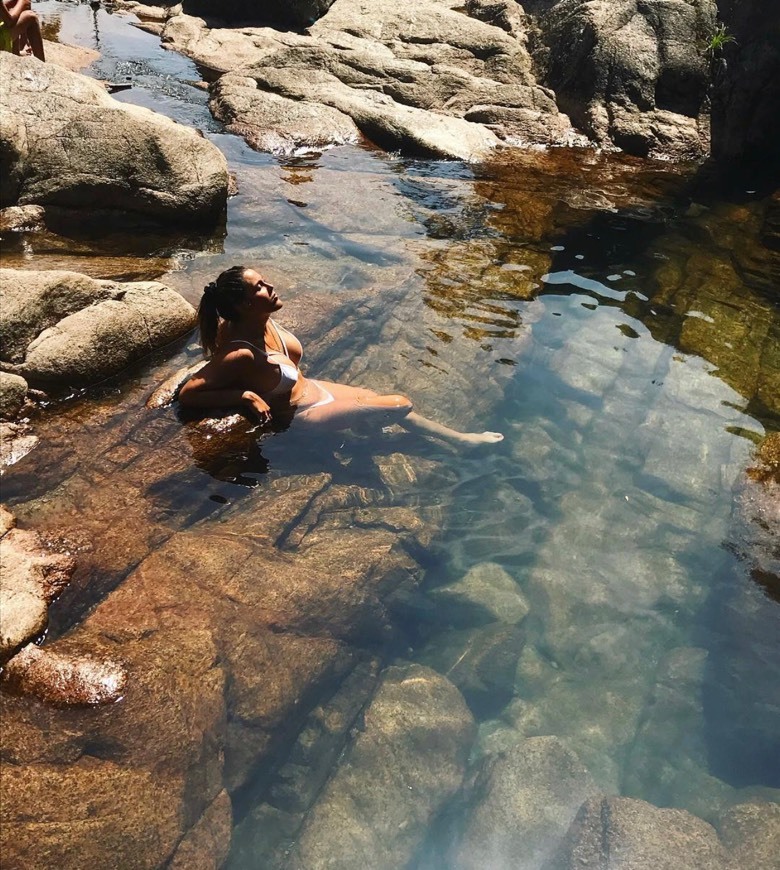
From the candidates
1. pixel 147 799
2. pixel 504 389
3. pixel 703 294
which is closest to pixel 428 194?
pixel 703 294

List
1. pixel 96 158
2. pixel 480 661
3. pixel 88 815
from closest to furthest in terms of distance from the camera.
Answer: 1. pixel 88 815
2. pixel 480 661
3. pixel 96 158

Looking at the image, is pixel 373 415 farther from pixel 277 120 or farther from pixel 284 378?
pixel 277 120

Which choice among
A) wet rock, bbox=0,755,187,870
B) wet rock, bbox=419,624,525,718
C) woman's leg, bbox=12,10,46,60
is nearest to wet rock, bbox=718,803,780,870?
wet rock, bbox=419,624,525,718

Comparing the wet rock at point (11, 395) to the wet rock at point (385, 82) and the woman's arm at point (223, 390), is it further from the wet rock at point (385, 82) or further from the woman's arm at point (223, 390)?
the wet rock at point (385, 82)

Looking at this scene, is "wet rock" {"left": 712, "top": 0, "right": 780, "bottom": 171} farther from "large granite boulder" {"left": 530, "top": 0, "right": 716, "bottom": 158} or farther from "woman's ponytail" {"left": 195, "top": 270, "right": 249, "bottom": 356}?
"woman's ponytail" {"left": 195, "top": 270, "right": 249, "bottom": 356}

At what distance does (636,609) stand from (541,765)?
1531mm

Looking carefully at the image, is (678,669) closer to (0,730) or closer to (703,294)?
(0,730)

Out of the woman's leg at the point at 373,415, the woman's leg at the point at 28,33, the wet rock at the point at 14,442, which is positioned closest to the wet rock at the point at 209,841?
the wet rock at the point at 14,442

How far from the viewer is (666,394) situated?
8.09 m

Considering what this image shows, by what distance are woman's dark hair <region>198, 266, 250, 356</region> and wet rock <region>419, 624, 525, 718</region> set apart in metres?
2.93

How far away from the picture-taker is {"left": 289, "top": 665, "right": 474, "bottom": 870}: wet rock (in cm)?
450

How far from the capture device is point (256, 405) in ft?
19.4

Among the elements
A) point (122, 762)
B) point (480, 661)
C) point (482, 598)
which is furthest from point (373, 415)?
point (122, 762)

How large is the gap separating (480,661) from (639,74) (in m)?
14.3
